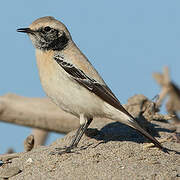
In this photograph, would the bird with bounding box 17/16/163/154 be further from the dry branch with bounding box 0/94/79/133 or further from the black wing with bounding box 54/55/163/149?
the dry branch with bounding box 0/94/79/133

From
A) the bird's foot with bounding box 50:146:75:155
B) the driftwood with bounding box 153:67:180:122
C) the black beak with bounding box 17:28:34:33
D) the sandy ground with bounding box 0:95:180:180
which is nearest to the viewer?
the sandy ground with bounding box 0:95:180:180

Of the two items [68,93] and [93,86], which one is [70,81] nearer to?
[68,93]

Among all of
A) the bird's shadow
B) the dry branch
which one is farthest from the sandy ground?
the dry branch

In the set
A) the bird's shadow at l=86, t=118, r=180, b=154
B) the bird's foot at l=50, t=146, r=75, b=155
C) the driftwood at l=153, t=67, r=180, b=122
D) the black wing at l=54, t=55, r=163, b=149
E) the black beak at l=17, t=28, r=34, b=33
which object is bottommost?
the driftwood at l=153, t=67, r=180, b=122

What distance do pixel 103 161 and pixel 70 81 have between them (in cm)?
145

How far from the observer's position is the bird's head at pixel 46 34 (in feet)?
28.3

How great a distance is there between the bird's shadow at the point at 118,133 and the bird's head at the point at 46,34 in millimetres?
1591

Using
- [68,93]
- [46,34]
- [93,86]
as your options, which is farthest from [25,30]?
[93,86]

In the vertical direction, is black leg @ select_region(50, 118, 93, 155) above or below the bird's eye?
below

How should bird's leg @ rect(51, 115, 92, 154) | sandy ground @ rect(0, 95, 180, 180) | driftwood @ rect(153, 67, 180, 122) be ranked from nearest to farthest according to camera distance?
sandy ground @ rect(0, 95, 180, 180) → bird's leg @ rect(51, 115, 92, 154) → driftwood @ rect(153, 67, 180, 122)

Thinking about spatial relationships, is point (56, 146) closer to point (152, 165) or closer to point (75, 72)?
point (75, 72)

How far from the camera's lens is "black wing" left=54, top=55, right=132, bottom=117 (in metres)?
8.35

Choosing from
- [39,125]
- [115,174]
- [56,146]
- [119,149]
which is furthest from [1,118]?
[115,174]

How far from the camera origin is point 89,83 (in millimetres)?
8367
